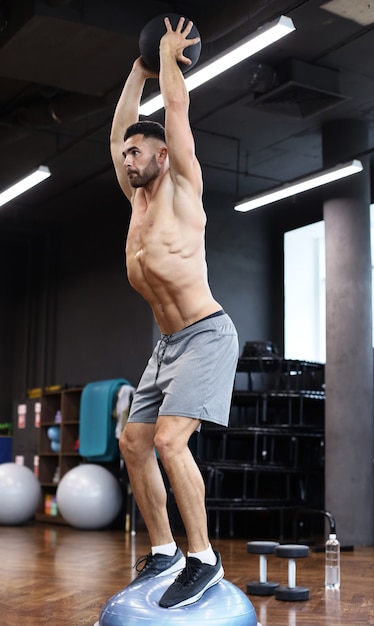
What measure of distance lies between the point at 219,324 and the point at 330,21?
3.89 meters

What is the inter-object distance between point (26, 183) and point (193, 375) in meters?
5.13

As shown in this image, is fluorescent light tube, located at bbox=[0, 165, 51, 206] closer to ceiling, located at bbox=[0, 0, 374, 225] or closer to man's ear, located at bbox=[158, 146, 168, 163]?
ceiling, located at bbox=[0, 0, 374, 225]

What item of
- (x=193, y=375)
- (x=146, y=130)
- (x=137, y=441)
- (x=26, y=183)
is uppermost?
(x=26, y=183)

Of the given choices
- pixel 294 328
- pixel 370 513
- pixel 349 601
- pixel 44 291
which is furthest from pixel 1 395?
pixel 349 601

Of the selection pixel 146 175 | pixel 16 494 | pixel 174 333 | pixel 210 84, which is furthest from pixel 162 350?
pixel 16 494

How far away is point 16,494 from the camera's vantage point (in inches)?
345

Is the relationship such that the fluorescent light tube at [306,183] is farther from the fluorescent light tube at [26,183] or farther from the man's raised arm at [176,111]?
the man's raised arm at [176,111]

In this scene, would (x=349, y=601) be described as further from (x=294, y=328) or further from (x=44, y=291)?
(x=44, y=291)

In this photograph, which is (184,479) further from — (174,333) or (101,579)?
(101,579)

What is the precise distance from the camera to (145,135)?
10.6ft

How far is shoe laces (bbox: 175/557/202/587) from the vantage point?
115 inches

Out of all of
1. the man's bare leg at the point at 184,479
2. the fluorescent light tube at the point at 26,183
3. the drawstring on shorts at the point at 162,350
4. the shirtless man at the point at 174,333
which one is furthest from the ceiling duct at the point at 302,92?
the man's bare leg at the point at 184,479

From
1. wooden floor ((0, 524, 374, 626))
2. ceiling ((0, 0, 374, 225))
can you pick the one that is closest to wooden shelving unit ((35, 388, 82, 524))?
wooden floor ((0, 524, 374, 626))

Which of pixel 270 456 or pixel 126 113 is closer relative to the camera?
pixel 126 113
